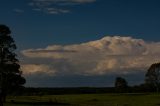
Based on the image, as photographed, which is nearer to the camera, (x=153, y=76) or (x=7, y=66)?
(x=7, y=66)

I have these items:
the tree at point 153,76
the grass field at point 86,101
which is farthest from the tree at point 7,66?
the tree at point 153,76

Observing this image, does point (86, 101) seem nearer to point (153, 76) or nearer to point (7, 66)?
point (7, 66)

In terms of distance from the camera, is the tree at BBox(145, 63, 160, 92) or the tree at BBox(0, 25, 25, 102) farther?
the tree at BBox(145, 63, 160, 92)

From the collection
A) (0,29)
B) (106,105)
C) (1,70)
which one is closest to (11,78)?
(1,70)

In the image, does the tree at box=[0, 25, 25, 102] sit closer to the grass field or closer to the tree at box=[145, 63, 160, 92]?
the grass field

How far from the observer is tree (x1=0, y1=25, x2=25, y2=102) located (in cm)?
7956

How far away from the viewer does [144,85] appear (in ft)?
637

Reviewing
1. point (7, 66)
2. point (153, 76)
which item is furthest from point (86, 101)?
point (153, 76)

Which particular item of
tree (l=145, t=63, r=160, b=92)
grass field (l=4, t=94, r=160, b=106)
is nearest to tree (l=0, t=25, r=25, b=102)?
grass field (l=4, t=94, r=160, b=106)

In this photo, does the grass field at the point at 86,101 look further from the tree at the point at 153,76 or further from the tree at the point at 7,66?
the tree at the point at 153,76

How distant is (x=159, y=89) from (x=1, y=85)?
11389 centimetres

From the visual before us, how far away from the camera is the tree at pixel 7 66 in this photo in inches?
3132

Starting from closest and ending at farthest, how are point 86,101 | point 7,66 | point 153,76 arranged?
point 7,66 < point 86,101 < point 153,76

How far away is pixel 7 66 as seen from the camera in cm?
8094
